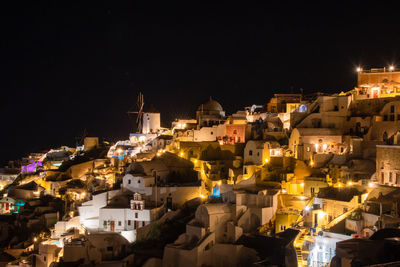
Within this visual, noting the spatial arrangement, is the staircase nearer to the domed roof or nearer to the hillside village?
the hillside village

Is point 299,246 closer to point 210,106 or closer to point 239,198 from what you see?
point 239,198

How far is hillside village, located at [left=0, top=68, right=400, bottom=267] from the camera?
18.4 m

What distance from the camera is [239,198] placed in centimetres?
2162

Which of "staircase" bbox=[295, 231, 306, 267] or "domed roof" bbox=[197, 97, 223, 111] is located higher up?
"domed roof" bbox=[197, 97, 223, 111]

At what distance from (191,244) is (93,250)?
6047 mm

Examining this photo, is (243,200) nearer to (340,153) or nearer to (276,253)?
(276,253)

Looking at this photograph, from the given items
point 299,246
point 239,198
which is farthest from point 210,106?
point 299,246

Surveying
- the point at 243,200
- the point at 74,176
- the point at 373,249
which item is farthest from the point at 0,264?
the point at 373,249

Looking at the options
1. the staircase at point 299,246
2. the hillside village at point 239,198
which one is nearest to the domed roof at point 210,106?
the hillside village at point 239,198

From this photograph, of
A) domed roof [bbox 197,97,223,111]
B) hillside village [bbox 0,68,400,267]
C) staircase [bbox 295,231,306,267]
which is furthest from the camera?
domed roof [bbox 197,97,223,111]

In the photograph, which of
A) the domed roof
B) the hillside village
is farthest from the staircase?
the domed roof

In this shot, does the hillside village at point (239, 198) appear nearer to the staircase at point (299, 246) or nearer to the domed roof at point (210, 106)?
the staircase at point (299, 246)

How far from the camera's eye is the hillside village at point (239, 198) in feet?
60.3

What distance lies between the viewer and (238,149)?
31.4 meters
